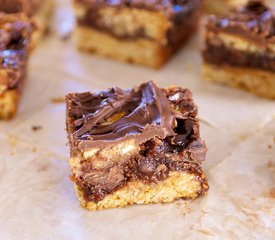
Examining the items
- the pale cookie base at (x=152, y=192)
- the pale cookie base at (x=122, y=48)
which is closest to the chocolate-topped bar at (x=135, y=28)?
the pale cookie base at (x=122, y=48)

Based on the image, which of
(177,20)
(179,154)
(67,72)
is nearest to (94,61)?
(67,72)

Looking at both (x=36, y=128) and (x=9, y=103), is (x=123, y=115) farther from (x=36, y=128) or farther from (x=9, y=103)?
(x=9, y=103)

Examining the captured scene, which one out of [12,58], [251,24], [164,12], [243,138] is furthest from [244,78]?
[12,58]

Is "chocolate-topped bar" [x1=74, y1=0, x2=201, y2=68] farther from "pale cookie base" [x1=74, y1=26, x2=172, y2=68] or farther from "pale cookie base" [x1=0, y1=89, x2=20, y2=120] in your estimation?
"pale cookie base" [x1=0, y1=89, x2=20, y2=120]

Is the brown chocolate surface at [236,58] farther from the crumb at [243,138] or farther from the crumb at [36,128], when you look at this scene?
the crumb at [36,128]

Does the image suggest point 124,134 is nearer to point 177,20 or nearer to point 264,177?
point 264,177

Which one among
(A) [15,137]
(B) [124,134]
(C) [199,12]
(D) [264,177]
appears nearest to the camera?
(B) [124,134]

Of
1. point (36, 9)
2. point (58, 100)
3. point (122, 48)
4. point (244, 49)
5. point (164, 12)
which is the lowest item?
point (58, 100)
